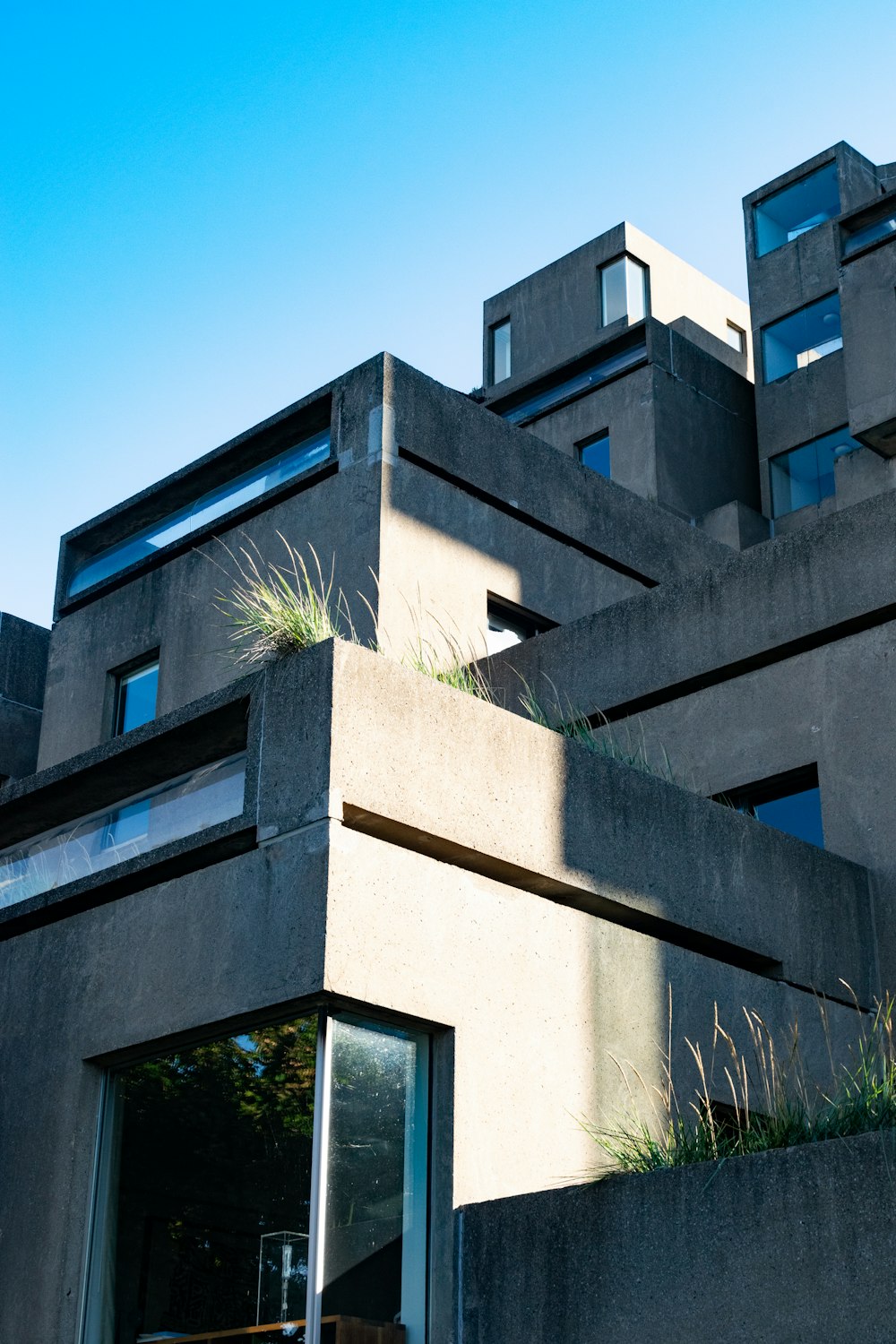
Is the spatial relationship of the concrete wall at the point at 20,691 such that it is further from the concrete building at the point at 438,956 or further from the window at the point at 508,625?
the window at the point at 508,625

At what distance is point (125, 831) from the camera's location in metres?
10.2

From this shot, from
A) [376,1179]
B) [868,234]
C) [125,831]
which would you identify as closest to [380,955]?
[376,1179]

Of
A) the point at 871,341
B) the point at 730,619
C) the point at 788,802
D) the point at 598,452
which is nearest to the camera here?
the point at 788,802

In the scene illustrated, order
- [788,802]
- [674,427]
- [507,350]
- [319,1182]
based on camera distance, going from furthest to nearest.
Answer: [507,350] → [674,427] → [788,802] → [319,1182]

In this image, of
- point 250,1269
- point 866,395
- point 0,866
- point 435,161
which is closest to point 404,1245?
point 250,1269

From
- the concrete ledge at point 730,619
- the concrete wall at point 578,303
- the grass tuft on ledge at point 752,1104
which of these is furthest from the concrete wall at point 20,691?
the grass tuft on ledge at point 752,1104

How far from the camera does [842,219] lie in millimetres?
22906

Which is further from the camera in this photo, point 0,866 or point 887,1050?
point 887,1050

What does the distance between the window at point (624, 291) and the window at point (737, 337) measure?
2.95 metres

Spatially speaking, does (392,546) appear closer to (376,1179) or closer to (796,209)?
(376,1179)

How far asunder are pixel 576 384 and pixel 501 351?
13.3 feet

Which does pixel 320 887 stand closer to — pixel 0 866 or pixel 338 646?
pixel 338 646

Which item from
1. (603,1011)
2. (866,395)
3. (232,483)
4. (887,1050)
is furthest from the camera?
(866,395)

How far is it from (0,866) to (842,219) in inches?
656
